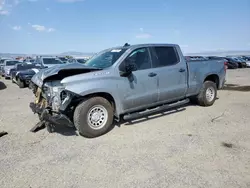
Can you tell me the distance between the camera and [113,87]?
5.16 m

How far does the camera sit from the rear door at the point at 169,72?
19.5 ft

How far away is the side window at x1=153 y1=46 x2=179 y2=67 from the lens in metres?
6.02

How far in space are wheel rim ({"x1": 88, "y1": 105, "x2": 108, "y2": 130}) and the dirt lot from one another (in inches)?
12.1

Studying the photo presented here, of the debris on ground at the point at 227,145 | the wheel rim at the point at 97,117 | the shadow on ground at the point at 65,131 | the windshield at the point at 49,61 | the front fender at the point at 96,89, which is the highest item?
the windshield at the point at 49,61

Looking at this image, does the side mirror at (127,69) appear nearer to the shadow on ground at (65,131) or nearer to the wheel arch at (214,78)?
the shadow on ground at (65,131)

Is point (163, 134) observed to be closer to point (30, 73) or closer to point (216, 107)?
point (216, 107)

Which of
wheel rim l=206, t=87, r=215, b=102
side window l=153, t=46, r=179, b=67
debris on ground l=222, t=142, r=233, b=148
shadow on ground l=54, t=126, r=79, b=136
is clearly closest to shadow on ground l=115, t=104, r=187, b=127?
wheel rim l=206, t=87, r=215, b=102

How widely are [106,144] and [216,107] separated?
13.9 ft

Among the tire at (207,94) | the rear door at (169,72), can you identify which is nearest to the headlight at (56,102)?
the rear door at (169,72)

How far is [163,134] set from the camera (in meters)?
5.11

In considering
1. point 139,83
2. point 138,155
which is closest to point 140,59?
point 139,83

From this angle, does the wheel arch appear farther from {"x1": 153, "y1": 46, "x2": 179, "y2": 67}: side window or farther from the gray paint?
{"x1": 153, "y1": 46, "x2": 179, "y2": 67}: side window

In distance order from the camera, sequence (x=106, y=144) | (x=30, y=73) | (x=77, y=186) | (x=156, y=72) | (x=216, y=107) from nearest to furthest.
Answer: (x=77, y=186) < (x=106, y=144) < (x=156, y=72) < (x=216, y=107) < (x=30, y=73)

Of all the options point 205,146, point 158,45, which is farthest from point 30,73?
point 205,146
